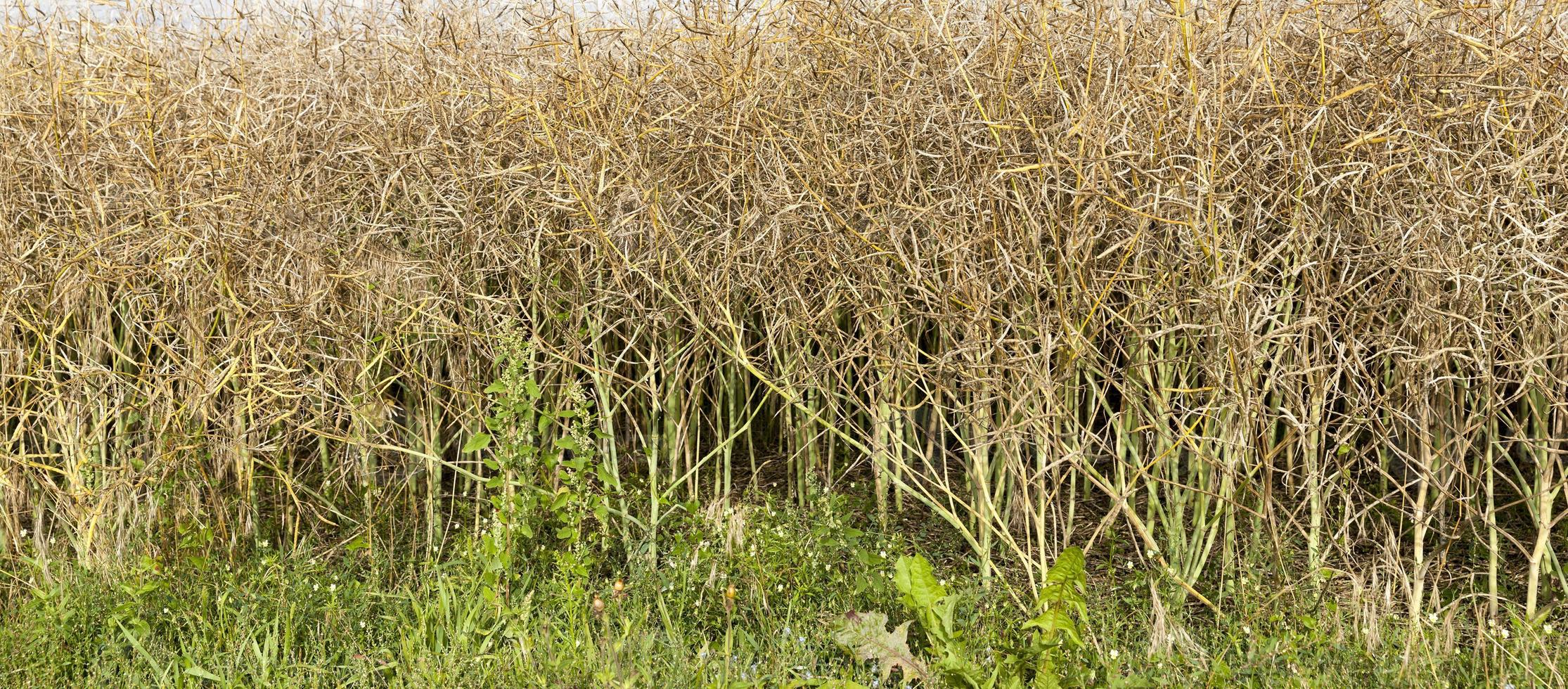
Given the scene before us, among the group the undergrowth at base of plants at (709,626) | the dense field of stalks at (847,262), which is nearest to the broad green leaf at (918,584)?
the undergrowth at base of plants at (709,626)

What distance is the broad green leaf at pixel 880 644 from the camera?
2.87 meters

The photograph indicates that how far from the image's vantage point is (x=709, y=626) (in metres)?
3.33

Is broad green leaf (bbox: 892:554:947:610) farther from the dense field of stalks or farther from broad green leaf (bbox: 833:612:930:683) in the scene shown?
the dense field of stalks

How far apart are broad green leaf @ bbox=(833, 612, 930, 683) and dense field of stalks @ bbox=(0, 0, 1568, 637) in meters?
0.45

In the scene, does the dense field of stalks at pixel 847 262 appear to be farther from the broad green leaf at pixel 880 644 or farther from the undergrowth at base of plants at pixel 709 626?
the broad green leaf at pixel 880 644

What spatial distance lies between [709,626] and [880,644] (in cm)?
62

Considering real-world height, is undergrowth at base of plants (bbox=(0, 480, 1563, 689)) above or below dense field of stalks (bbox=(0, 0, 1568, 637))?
below

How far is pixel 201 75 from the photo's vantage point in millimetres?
3625

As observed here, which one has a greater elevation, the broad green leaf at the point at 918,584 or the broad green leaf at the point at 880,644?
the broad green leaf at the point at 918,584

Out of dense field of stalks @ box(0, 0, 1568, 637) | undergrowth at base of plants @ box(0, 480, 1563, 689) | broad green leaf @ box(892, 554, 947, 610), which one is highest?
dense field of stalks @ box(0, 0, 1568, 637)

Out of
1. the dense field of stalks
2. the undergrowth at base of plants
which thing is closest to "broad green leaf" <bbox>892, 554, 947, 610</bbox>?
the undergrowth at base of plants

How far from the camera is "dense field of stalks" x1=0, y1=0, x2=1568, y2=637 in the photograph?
2.92m

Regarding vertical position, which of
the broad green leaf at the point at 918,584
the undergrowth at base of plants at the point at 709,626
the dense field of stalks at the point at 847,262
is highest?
the dense field of stalks at the point at 847,262

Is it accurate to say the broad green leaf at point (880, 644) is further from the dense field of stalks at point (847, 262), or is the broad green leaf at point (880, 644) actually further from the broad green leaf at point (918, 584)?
the dense field of stalks at point (847, 262)
